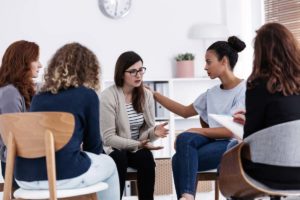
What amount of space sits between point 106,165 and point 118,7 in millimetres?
2851

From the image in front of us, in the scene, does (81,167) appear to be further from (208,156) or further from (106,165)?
(208,156)

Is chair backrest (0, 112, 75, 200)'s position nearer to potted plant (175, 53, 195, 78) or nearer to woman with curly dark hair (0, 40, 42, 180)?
woman with curly dark hair (0, 40, 42, 180)

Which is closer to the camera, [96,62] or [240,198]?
[240,198]

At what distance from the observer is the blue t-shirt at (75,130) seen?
2.37 metres

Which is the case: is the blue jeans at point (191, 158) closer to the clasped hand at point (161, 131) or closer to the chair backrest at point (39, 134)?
the clasped hand at point (161, 131)

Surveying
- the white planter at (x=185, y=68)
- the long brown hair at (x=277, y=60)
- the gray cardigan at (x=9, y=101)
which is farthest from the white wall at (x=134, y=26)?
the long brown hair at (x=277, y=60)

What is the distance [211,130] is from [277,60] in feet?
3.24

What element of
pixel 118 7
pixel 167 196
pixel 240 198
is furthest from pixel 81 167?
pixel 118 7

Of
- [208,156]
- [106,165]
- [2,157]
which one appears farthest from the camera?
[208,156]

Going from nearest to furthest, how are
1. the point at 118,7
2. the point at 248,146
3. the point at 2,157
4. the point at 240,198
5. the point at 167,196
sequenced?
the point at 248,146 → the point at 240,198 → the point at 2,157 → the point at 167,196 → the point at 118,7

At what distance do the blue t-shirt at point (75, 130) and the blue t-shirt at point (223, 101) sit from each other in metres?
0.98

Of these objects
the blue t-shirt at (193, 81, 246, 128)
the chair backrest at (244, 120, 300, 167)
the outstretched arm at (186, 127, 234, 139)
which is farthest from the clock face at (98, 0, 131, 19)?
the chair backrest at (244, 120, 300, 167)

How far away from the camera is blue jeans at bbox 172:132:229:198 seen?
287cm

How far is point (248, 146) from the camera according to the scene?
7.18ft
